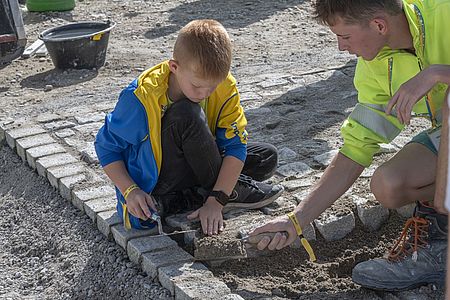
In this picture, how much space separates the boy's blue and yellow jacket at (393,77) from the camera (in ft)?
11.8

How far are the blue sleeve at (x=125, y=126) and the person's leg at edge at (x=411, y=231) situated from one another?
1.09 m

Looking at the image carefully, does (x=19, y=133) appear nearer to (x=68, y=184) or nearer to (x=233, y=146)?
(x=68, y=184)

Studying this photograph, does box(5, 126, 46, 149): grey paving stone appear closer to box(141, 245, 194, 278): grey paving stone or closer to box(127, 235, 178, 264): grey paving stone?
box(127, 235, 178, 264): grey paving stone

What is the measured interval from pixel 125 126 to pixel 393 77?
123 centimetres

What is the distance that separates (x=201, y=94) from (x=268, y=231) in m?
0.69

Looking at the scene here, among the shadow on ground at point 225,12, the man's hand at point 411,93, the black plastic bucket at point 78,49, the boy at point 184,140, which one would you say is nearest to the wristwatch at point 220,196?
the boy at point 184,140

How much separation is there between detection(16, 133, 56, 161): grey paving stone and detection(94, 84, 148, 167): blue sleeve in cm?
152

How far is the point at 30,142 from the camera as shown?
17.8 feet

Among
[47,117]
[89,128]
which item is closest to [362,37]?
[89,128]

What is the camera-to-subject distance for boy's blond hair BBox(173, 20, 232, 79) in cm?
371

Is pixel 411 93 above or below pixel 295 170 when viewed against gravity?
above

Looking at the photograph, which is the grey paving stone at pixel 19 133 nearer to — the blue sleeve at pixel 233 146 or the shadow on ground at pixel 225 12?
the blue sleeve at pixel 233 146

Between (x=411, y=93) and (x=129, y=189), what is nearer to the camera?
(x=411, y=93)

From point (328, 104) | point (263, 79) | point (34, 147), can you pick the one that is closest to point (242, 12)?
point (263, 79)
